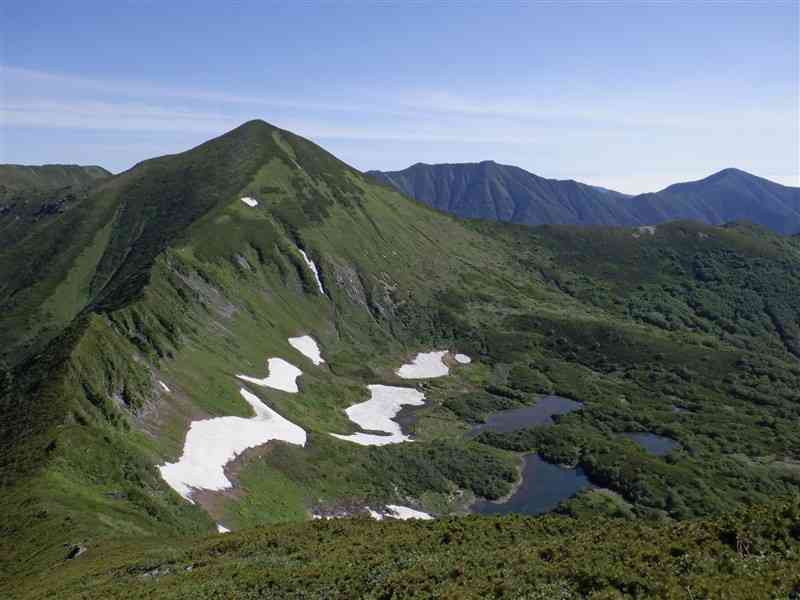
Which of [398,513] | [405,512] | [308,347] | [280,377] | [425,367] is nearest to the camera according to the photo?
[398,513]

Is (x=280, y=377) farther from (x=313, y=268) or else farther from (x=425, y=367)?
(x=313, y=268)

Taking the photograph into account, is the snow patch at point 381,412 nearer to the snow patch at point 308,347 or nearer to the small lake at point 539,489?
the snow patch at point 308,347

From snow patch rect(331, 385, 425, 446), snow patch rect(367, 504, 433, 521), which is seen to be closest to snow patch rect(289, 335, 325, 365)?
snow patch rect(331, 385, 425, 446)

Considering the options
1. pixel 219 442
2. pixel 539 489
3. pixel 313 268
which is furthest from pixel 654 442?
pixel 313 268

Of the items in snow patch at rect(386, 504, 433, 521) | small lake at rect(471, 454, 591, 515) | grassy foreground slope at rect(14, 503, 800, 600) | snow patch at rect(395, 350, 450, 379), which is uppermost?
grassy foreground slope at rect(14, 503, 800, 600)

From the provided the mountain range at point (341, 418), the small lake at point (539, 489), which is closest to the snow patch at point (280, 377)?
the mountain range at point (341, 418)

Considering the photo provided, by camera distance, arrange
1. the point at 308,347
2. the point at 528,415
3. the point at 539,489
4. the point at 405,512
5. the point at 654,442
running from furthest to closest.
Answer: the point at 308,347, the point at 528,415, the point at 654,442, the point at 539,489, the point at 405,512

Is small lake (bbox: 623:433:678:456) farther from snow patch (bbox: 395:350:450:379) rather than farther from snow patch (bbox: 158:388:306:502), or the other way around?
snow patch (bbox: 158:388:306:502)
